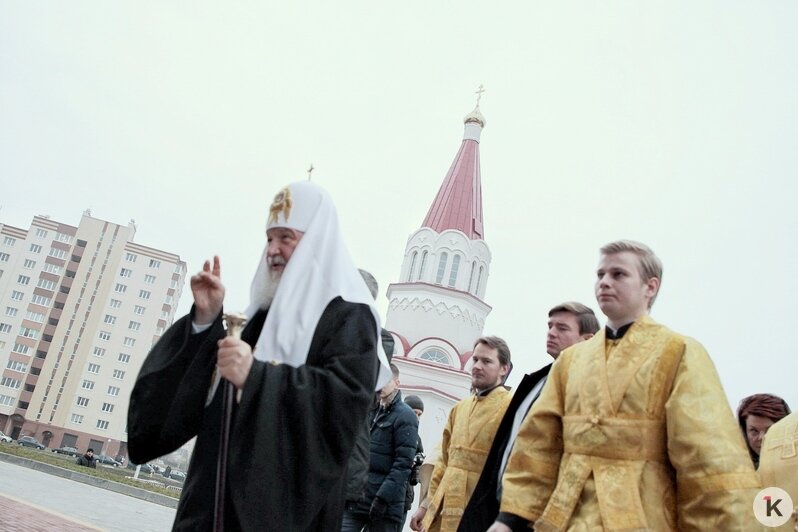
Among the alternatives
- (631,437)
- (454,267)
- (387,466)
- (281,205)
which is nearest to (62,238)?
(454,267)

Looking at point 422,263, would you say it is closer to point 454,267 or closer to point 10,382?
point 454,267

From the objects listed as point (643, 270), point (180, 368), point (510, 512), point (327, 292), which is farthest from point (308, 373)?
point (643, 270)

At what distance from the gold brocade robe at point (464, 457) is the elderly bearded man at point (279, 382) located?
2.02m

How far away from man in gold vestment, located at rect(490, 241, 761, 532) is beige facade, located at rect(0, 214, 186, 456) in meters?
65.3

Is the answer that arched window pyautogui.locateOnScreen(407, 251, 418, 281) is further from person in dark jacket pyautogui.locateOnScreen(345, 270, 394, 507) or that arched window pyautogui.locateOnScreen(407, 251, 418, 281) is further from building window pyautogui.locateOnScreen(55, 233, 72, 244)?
building window pyautogui.locateOnScreen(55, 233, 72, 244)

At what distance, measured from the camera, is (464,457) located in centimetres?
496

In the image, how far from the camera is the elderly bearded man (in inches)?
94.0

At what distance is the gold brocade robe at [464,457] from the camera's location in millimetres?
Answer: 4797

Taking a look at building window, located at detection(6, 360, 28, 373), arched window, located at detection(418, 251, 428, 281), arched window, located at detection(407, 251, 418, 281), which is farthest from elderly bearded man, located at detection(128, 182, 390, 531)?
building window, located at detection(6, 360, 28, 373)

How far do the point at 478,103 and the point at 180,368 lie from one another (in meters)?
40.4

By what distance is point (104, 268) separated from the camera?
6938cm

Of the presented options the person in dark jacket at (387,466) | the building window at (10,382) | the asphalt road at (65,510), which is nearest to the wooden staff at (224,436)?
the person in dark jacket at (387,466)

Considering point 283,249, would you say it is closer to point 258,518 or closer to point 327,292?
point 327,292

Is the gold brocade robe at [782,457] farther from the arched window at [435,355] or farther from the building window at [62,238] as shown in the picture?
the building window at [62,238]
